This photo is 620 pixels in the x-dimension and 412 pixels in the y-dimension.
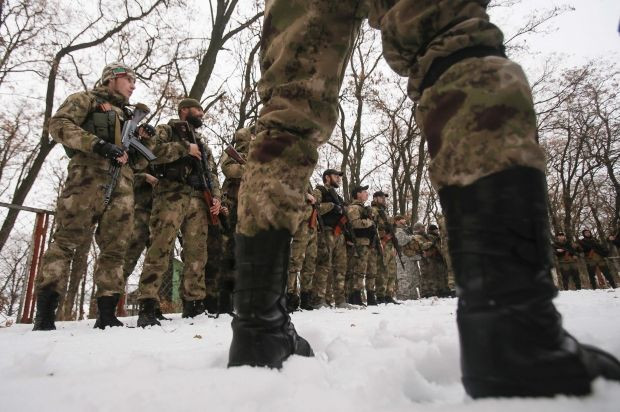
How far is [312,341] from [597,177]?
2568 cm

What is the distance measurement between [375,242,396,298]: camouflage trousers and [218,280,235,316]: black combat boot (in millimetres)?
4688

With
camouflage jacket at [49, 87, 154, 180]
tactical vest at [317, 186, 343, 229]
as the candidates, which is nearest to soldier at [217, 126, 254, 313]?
camouflage jacket at [49, 87, 154, 180]

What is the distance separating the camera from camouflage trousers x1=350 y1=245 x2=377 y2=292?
24.2 feet

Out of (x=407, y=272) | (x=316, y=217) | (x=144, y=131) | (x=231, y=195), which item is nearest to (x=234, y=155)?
(x=231, y=195)

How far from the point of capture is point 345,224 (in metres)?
6.90

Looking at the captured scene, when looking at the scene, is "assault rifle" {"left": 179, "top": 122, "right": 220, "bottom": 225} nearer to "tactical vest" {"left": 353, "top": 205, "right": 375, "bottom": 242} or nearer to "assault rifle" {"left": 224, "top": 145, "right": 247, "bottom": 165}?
"assault rifle" {"left": 224, "top": 145, "right": 247, "bottom": 165}

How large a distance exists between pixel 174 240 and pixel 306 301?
2616 millimetres

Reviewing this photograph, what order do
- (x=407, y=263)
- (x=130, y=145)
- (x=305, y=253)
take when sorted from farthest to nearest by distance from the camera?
(x=407, y=263) → (x=305, y=253) → (x=130, y=145)

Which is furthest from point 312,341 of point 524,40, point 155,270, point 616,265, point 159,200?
point 616,265

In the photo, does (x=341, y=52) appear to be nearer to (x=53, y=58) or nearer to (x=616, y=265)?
(x=53, y=58)

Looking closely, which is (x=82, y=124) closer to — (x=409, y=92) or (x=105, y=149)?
(x=105, y=149)

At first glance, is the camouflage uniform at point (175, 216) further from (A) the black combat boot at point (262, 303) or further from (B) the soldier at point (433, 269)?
(B) the soldier at point (433, 269)

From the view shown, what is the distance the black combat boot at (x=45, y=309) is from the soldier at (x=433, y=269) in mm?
9617

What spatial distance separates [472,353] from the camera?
1.79 ft
